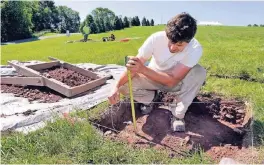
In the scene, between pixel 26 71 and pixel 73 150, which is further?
pixel 26 71

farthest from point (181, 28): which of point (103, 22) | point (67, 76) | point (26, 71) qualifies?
point (103, 22)

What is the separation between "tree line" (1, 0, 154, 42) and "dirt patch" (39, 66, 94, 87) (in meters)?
16.5

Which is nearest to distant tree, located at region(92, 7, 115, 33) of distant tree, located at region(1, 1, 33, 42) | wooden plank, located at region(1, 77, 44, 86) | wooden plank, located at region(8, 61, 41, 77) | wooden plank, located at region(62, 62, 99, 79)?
distant tree, located at region(1, 1, 33, 42)

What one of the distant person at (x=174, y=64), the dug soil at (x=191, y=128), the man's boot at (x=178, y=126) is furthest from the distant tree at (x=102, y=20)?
the man's boot at (x=178, y=126)

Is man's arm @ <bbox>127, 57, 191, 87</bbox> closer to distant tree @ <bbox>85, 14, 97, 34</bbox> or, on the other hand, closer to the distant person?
the distant person

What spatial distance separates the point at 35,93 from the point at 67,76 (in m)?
0.65

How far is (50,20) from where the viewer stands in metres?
53.8

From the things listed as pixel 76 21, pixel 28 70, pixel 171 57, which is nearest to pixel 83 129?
pixel 171 57

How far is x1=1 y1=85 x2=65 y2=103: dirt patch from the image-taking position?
4.80m

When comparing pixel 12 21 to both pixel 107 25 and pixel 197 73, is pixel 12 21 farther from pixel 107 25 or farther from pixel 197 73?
pixel 197 73

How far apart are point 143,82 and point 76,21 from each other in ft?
149

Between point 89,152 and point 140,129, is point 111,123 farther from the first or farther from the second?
point 89,152

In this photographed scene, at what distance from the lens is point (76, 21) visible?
1873 inches

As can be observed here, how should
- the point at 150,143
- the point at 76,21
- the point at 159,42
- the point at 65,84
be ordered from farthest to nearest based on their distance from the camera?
1. the point at 76,21
2. the point at 65,84
3. the point at 159,42
4. the point at 150,143
